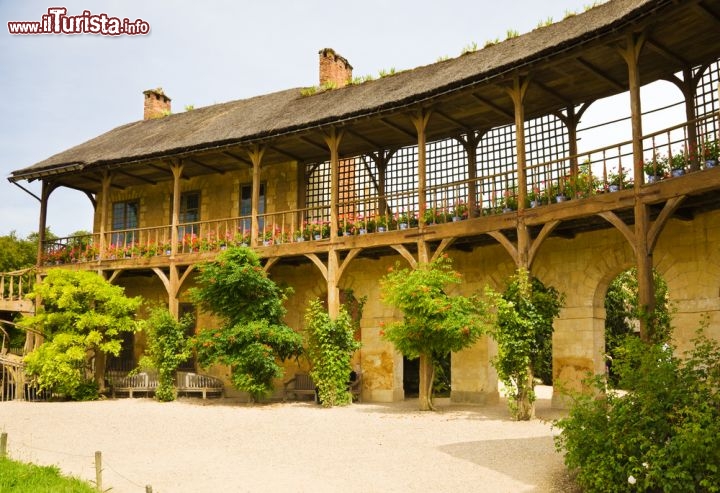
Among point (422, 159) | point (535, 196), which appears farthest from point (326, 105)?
point (535, 196)

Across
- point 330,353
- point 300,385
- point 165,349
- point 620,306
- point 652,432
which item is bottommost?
point 300,385

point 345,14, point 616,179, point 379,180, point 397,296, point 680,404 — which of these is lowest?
point 680,404

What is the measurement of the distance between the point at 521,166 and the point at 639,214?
2731 mm

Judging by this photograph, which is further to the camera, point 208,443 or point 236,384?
point 236,384

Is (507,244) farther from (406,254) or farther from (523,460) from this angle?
(523,460)

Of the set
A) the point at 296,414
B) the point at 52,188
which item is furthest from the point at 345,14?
the point at 52,188

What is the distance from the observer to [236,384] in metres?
15.7

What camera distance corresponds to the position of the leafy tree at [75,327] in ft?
56.4

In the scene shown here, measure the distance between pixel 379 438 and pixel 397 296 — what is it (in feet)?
11.5

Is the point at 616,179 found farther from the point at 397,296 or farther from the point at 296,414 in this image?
the point at 296,414

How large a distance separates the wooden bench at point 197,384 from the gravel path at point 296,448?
256 cm

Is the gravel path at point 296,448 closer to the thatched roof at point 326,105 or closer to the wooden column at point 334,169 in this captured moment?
the wooden column at point 334,169

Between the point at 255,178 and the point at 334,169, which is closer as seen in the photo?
the point at 334,169

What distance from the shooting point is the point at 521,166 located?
1339cm
